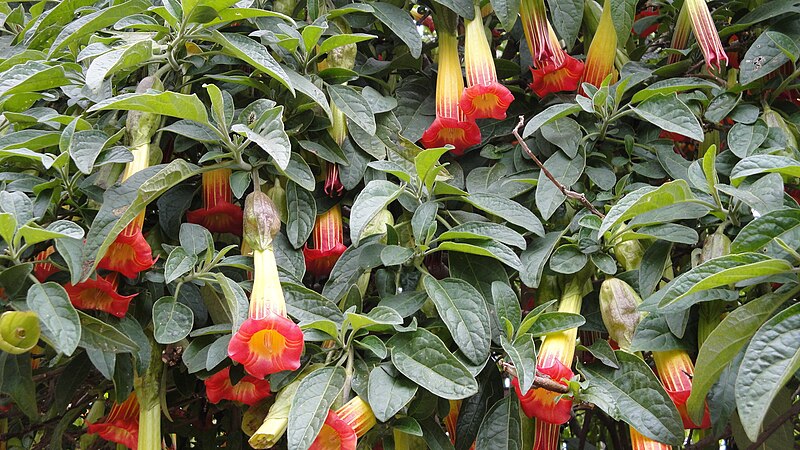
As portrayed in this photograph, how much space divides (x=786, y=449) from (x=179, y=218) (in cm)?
103

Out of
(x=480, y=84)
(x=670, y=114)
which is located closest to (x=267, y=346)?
(x=480, y=84)

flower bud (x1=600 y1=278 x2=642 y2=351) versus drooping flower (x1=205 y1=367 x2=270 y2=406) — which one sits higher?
flower bud (x1=600 y1=278 x2=642 y2=351)

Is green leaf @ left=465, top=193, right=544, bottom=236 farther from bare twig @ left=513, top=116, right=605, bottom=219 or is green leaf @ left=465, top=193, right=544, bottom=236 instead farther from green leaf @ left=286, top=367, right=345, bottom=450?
green leaf @ left=286, top=367, right=345, bottom=450

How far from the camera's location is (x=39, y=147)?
124 cm

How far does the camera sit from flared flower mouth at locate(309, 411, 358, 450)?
1.10 metres

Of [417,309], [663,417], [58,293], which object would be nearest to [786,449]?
[663,417]

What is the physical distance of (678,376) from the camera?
47.3 inches

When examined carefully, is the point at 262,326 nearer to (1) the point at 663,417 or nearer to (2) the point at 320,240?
(2) the point at 320,240

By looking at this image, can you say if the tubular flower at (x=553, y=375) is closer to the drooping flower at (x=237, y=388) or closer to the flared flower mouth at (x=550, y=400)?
the flared flower mouth at (x=550, y=400)

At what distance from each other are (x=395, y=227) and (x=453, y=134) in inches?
10.2

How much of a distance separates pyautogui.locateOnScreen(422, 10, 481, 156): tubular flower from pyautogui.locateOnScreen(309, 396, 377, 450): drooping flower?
0.53m

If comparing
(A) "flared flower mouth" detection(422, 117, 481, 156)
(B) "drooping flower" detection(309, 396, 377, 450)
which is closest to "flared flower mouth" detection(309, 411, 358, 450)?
(B) "drooping flower" detection(309, 396, 377, 450)

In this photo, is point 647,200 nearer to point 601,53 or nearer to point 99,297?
point 601,53

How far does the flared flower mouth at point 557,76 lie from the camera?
4.88 feet
